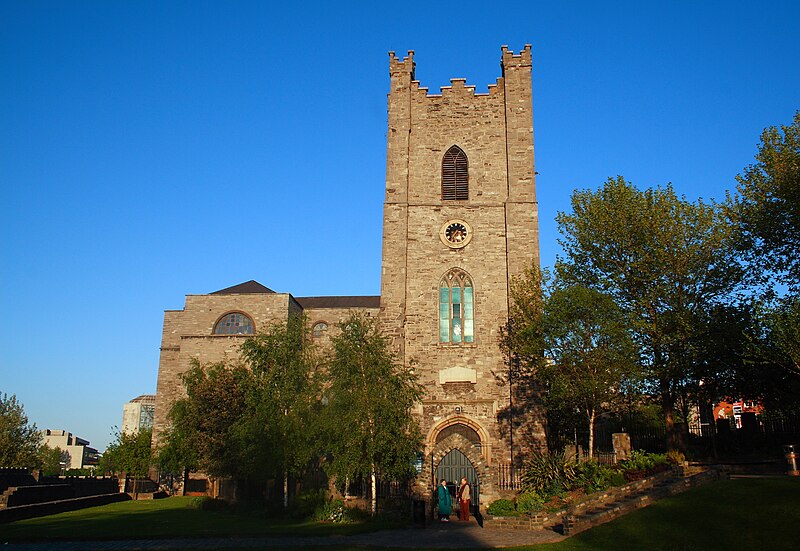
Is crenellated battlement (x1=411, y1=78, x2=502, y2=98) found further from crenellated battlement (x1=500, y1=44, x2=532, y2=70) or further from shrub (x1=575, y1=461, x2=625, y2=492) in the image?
shrub (x1=575, y1=461, x2=625, y2=492)

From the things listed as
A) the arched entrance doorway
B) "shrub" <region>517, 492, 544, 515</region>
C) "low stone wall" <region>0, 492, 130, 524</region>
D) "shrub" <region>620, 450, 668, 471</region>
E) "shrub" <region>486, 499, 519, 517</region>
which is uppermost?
"shrub" <region>620, 450, 668, 471</region>

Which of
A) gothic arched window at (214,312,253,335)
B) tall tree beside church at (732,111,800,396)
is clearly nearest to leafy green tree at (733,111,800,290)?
tall tree beside church at (732,111,800,396)

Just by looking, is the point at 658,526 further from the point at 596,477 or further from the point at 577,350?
the point at 577,350

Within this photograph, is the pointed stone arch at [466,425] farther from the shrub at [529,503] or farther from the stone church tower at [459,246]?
the shrub at [529,503]

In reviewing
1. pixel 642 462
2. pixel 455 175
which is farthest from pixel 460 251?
pixel 642 462

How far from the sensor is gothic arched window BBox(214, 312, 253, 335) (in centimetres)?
3906

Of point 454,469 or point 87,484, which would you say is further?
point 87,484

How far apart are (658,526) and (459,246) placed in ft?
54.3

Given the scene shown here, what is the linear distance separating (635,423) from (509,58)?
778 inches

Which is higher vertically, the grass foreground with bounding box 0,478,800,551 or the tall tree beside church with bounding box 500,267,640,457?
the tall tree beside church with bounding box 500,267,640,457

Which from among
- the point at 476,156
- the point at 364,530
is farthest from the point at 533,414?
the point at 476,156

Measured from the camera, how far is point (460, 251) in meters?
30.4

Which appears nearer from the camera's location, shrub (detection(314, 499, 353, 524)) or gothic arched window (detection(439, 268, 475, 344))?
shrub (detection(314, 499, 353, 524))

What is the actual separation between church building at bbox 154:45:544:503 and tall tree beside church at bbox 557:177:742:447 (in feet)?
11.4
